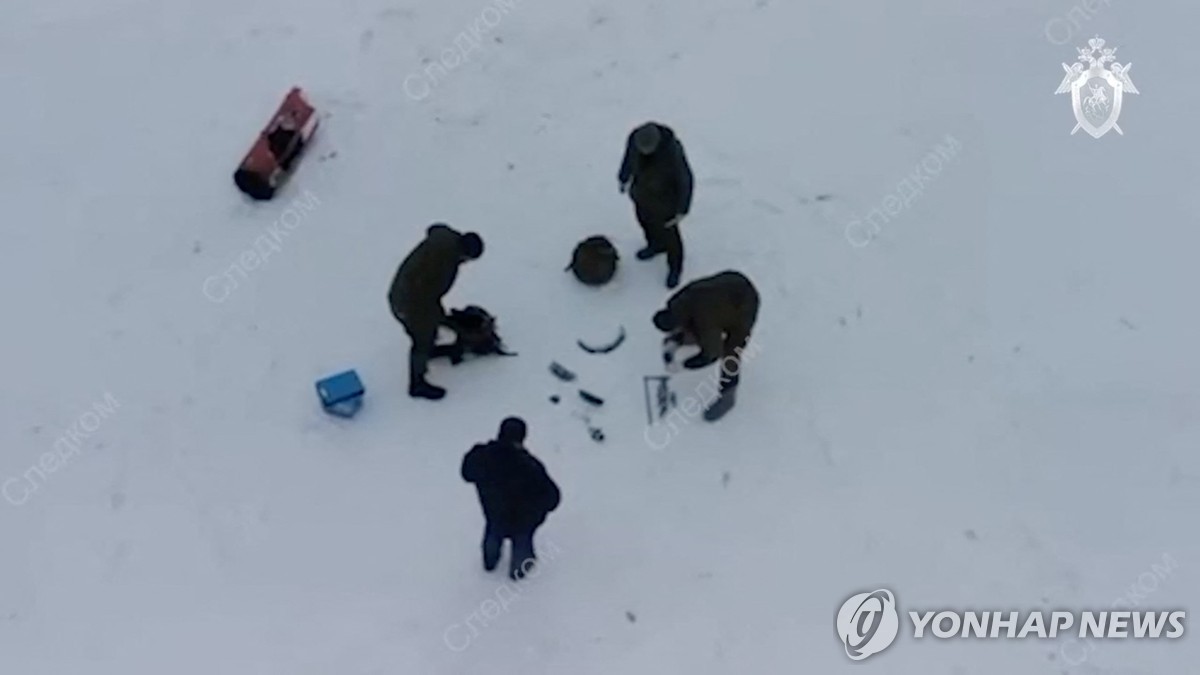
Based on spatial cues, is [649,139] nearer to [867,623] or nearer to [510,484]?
[510,484]

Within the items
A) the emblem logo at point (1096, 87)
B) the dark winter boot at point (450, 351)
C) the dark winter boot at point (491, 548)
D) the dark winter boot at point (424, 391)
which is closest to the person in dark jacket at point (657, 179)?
the dark winter boot at point (450, 351)

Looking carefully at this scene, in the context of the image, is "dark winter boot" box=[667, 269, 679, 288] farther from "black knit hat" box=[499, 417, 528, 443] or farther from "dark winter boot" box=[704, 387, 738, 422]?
"black knit hat" box=[499, 417, 528, 443]

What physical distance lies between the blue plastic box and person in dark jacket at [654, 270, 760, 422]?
4.72 feet

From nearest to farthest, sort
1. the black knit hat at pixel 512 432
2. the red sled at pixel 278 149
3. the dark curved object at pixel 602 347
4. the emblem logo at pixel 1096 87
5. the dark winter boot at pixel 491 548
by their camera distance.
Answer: the black knit hat at pixel 512 432 → the dark winter boot at pixel 491 548 → the dark curved object at pixel 602 347 → the red sled at pixel 278 149 → the emblem logo at pixel 1096 87

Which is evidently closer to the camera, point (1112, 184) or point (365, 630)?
point (365, 630)

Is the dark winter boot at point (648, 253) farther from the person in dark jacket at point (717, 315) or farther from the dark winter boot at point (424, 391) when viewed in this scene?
the dark winter boot at point (424, 391)

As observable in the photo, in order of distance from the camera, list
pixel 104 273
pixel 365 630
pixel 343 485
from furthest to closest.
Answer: pixel 104 273 → pixel 343 485 → pixel 365 630

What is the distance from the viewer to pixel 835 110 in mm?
8258

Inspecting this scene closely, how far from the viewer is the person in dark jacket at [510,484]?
590 cm

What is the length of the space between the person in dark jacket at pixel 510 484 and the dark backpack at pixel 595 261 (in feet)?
5.12

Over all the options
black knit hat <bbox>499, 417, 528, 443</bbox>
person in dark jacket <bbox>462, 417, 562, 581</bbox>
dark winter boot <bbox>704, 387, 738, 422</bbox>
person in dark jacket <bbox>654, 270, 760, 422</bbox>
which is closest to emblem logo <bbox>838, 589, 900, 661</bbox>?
dark winter boot <bbox>704, 387, 738, 422</bbox>

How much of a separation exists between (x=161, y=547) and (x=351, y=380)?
113 centimetres

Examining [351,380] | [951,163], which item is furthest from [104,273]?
[951,163]

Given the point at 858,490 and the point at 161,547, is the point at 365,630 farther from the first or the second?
the point at 858,490
